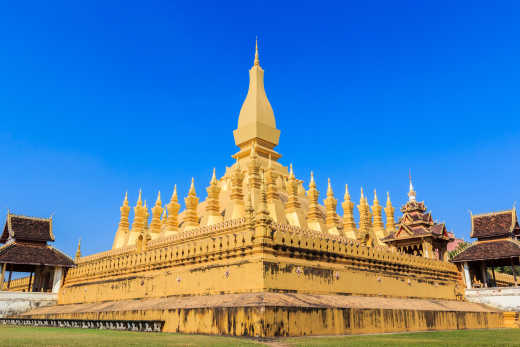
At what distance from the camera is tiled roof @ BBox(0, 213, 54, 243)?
29531 millimetres

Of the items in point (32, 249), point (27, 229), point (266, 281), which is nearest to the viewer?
point (266, 281)

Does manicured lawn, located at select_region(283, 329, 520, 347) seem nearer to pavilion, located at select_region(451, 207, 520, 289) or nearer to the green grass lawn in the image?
the green grass lawn

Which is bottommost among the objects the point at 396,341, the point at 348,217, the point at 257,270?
the point at 396,341

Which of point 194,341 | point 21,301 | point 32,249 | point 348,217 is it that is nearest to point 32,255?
point 32,249

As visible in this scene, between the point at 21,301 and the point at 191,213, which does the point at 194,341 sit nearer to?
the point at 191,213

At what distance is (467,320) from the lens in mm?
20047

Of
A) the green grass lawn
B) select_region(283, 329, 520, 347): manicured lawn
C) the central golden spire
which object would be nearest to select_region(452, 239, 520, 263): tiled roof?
the central golden spire

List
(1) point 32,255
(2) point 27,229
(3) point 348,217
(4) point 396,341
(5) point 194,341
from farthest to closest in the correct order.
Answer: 1. (3) point 348,217
2. (2) point 27,229
3. (1) point 32,255
4. (4) point 396,341
5. (5) point 194,341

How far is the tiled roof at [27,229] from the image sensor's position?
2953 centimetres

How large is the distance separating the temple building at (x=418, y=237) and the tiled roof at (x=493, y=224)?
2144 mm

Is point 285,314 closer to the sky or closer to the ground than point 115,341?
closer to the sky

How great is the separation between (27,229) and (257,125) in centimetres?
1960

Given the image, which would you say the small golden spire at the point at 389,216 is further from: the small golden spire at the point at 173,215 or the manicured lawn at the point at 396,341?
the manicured lawn at the point at 396,341

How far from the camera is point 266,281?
46.3 ft
